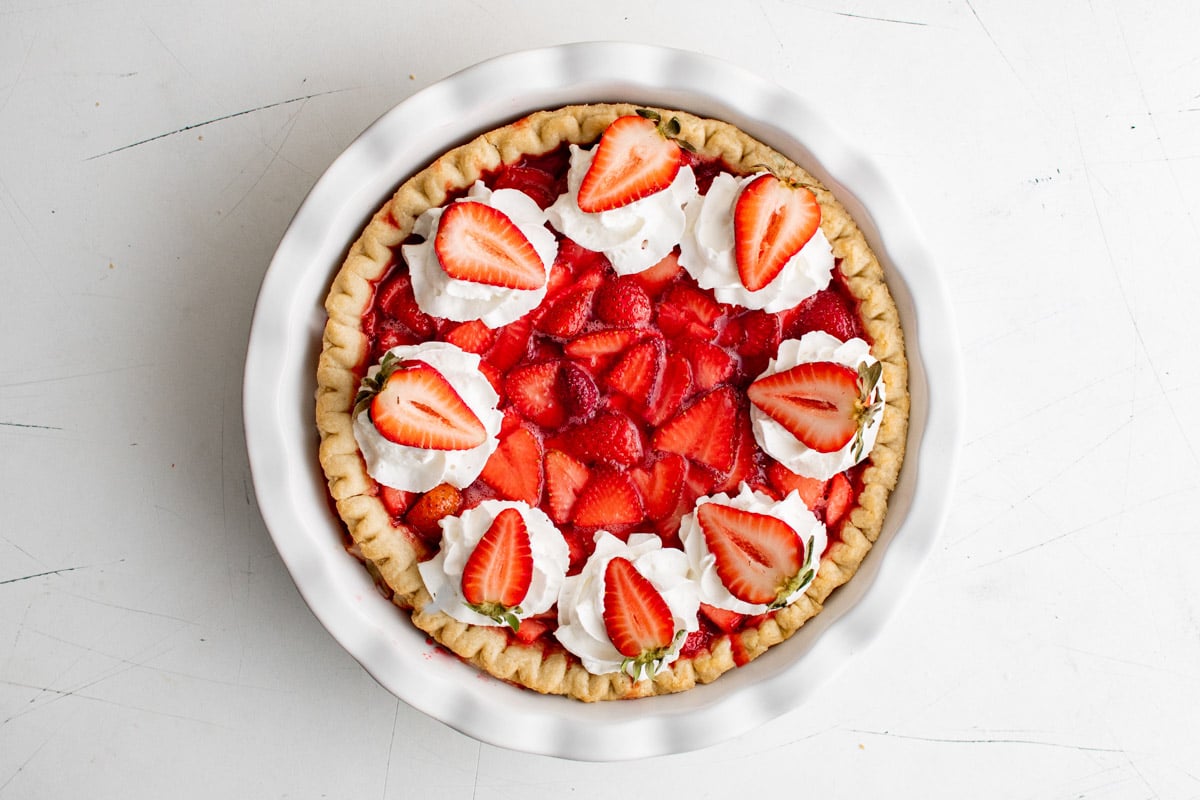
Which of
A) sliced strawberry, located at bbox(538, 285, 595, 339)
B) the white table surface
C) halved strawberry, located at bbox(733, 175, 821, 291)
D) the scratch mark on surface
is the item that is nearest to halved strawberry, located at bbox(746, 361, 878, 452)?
halved strawberry, located at bbox(733, 175, 821, 291)

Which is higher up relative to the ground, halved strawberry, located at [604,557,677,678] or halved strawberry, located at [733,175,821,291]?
halved strawberry, located at [733,175,821,291]

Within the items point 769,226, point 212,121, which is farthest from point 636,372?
point 212,121

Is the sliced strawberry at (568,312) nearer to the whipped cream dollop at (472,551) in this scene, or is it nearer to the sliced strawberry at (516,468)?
the sliced strawberry at (516,468)

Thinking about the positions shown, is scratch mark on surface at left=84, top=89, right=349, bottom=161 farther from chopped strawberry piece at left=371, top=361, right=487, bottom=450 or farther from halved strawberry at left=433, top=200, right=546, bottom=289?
chopped strawberry piece at left=371, top=361, right=487, bottom=450

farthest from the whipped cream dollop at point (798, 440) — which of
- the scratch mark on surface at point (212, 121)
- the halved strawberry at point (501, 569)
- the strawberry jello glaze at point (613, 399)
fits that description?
the scratch mark on surface at point (212, 121)

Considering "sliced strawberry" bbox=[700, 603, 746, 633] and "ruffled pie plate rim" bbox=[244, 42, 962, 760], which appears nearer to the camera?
"ruffled pie plate rim" bbox=[244, 42, 962, 760]

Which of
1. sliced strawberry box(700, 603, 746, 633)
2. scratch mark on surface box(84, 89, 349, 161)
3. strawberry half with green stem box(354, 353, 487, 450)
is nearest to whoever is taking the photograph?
strawberry half with green stem box(354, 353, 487, 450)

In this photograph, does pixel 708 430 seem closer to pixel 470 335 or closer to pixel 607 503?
pixel 607 503

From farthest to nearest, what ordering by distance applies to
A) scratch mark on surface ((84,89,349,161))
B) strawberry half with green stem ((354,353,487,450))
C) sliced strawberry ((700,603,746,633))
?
scratch mark on surface ((84,89,349,161)), sliced strawberry ((700,603,746,633)), strawberry half with green stem ((354,353,487,450))
